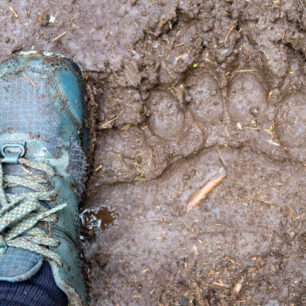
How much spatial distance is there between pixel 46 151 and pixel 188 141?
84 centimetres

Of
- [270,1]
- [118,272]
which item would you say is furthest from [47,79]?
[270,1]

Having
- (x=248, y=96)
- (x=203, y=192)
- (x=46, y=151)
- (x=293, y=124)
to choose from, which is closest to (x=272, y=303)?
(x=203, y=192)

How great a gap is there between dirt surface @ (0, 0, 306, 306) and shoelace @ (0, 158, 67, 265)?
437 mm

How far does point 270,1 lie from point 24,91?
1500 mm

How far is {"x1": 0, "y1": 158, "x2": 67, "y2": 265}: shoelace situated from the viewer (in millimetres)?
1747

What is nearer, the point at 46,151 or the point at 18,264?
the point at 18,264

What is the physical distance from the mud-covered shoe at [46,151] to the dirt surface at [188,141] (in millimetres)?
149

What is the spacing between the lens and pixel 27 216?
1821 mm

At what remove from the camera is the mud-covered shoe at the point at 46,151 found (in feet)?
6.05

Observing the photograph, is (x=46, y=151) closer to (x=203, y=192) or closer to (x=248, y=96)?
(x=203, y=192)

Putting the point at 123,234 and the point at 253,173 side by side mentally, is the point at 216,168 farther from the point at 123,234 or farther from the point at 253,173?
the point at 123,234

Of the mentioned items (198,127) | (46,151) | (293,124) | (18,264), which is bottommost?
(18,264)

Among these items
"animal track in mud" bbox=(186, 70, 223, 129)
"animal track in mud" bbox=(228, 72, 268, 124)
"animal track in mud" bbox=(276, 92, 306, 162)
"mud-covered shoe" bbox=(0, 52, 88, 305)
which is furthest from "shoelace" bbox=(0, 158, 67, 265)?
"animal track in mud" bbox=(276, 92, 306, 162)

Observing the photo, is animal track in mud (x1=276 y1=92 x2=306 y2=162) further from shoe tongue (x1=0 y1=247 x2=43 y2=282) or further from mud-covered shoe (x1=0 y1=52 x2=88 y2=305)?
shoe tongue (x1=0 y1=247 x2=43 y2=282)
